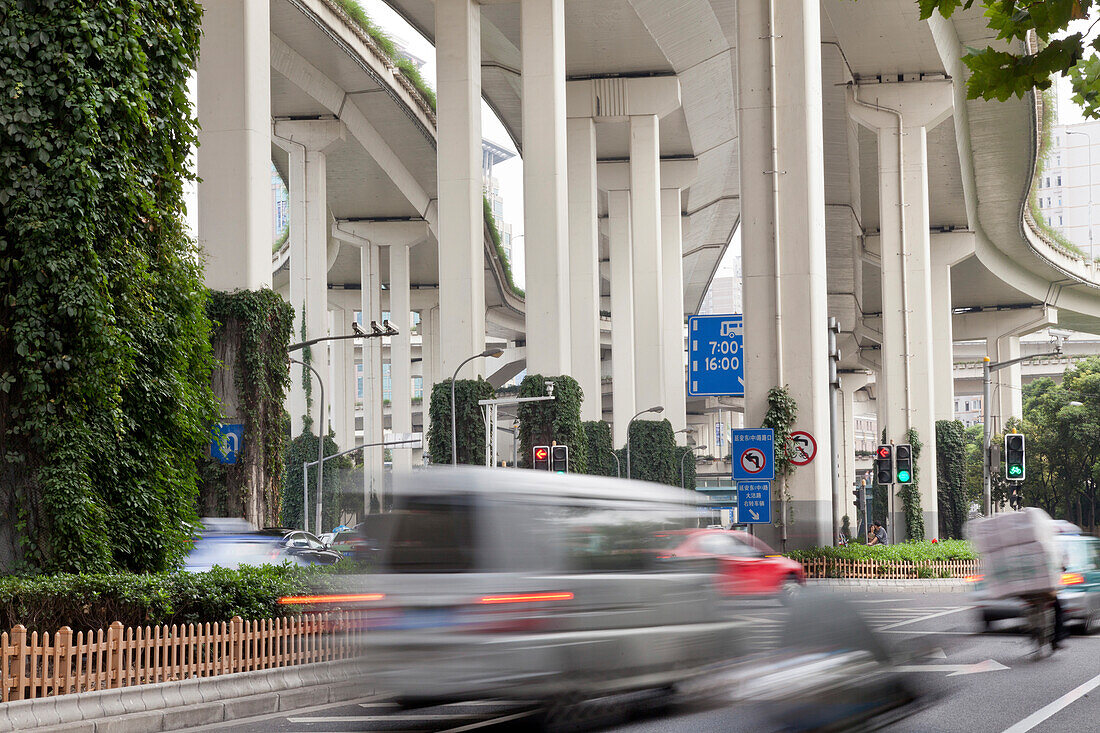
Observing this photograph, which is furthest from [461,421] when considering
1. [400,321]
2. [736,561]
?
[400,321]

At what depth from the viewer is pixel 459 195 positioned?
40000 millimetres

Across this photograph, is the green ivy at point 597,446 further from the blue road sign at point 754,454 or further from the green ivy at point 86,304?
the green ivy at point 86,304

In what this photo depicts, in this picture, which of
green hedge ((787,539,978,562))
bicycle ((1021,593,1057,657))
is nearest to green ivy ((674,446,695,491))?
green hedge ((787,539,978,562))

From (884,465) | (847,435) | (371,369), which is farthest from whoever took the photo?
(847,435)

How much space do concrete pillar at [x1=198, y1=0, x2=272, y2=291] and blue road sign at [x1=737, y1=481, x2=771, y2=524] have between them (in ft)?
34.7

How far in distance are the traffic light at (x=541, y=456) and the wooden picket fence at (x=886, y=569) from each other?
443 inches

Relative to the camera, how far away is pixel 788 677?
816cm

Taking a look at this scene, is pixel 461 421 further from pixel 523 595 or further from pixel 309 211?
pixel 523 595

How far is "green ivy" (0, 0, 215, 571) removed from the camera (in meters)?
13.7

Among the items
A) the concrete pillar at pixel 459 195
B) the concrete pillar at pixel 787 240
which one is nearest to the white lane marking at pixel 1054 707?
the concrete pillar at pixel 787 240

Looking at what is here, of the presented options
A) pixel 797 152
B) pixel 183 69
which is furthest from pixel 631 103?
pixel 183 69

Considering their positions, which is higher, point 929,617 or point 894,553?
point 894,553

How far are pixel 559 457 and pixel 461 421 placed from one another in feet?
13.8

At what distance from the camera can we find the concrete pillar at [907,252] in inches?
1901
